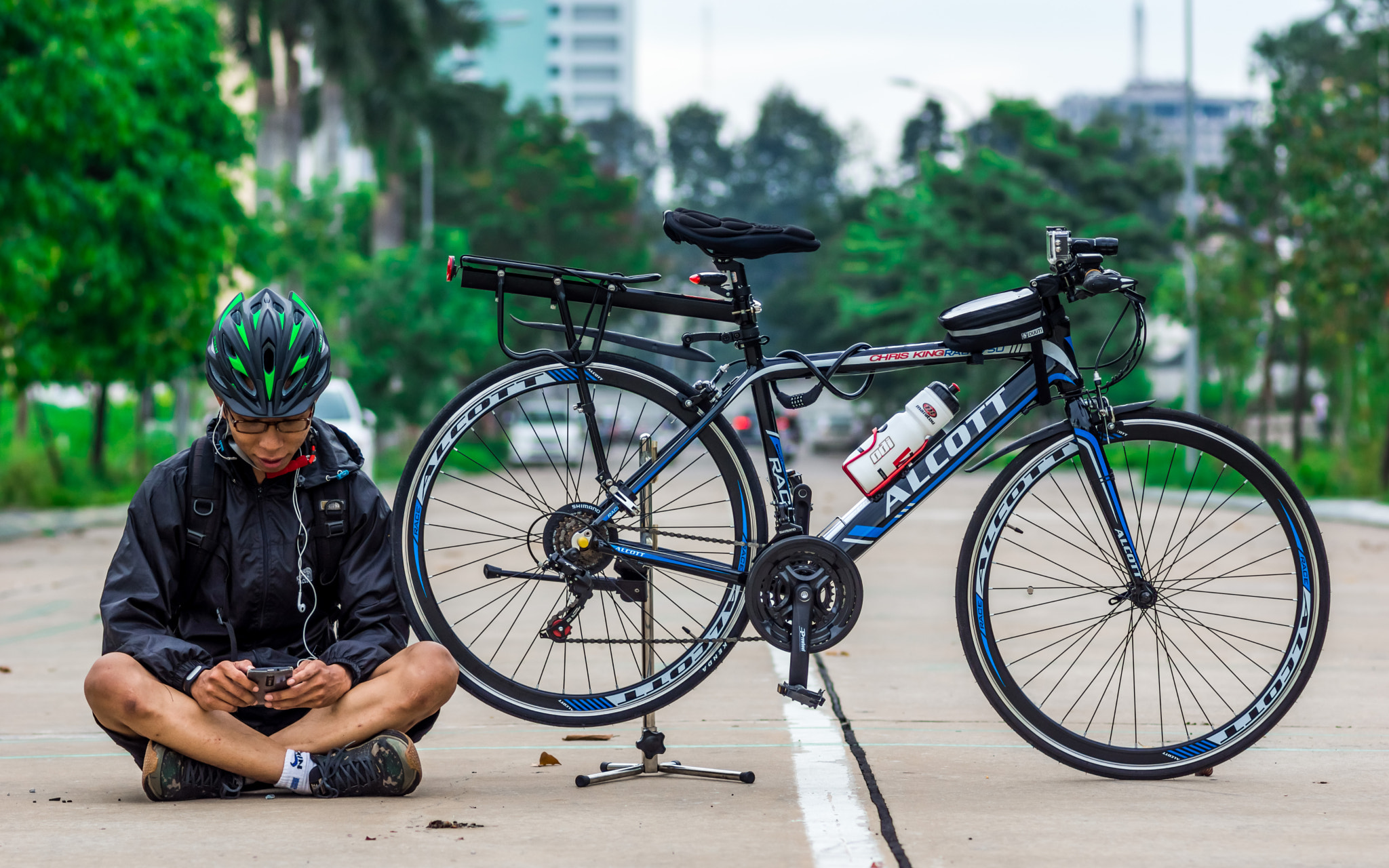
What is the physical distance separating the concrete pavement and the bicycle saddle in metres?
1.41

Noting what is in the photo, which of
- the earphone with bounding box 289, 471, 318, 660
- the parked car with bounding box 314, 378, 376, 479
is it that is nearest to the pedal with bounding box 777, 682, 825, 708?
the earphone with bounding box 289, 471, 318, 660

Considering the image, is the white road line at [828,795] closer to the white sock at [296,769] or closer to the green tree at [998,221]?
the white sock at [296,769]

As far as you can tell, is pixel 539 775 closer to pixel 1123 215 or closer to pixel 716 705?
pixel 716 705

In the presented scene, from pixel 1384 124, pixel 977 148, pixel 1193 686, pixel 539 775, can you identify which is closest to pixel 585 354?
pixel 539 775

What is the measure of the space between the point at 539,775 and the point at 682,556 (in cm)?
77

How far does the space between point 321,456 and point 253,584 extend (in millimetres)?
372

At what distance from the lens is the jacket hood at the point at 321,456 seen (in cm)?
442

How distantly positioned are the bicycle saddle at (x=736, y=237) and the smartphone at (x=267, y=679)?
146 cm

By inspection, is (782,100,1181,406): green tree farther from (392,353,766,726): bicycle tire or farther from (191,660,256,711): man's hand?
(191,660,256,711): man's hand

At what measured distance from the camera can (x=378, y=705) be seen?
14.4ft

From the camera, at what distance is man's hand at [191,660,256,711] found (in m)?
4.12

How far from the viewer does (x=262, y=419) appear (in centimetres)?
427

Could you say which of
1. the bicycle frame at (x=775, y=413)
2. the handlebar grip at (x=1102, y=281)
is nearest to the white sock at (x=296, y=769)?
the bicycle frame at (x=775, y=413)

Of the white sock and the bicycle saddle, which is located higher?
the bicycle saddle
